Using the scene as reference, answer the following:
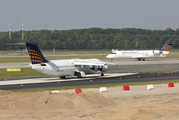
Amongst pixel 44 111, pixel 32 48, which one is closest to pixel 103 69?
pixel 32 48

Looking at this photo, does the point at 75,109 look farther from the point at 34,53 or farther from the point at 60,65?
the point at 60,65

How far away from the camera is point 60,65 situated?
43719 millimetres

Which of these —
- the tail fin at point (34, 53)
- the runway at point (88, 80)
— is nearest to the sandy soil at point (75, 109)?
the runway at point (88, 80)

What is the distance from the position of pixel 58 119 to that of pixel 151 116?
5909 millimetres

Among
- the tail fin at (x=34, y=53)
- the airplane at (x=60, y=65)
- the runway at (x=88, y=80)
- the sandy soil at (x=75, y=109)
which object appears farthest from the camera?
the airplane at (x=60, y=65)

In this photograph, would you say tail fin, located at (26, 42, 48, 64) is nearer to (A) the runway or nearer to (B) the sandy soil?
(A) the runway

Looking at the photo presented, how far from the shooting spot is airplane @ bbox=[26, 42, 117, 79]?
40.7m

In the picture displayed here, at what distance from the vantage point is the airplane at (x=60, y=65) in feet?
133

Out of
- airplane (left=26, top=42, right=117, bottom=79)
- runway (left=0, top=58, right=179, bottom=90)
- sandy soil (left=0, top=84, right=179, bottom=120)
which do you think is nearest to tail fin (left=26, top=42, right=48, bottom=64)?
airplane (left=26, top=42, right=117, bottom=79)

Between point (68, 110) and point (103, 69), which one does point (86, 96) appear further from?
point (103, 69)

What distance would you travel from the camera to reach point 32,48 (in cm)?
4044

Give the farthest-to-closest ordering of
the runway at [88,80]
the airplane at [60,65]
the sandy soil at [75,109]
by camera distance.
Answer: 1. the airplane at [60,65]
2. the runway at [88,80]
3. the sandy soil at [75,109]

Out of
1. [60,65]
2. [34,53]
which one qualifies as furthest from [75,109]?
[60,65]

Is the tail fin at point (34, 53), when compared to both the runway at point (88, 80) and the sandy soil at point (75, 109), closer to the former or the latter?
the runway at point (88, 80)
